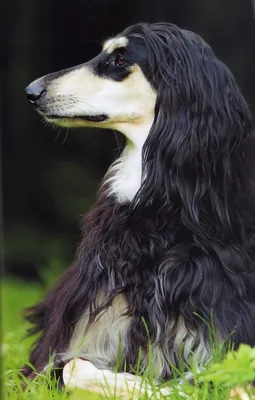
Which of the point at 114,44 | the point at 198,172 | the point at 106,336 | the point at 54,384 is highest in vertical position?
the point at 114,44

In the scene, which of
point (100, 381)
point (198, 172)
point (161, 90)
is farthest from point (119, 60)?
point (100, 381)

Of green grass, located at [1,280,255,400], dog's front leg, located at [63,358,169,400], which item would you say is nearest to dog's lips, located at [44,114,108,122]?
green grass, located at [1,280,255,400]

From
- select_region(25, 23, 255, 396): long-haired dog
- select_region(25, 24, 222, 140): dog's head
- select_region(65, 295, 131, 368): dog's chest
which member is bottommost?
select_region(65, 295, 131, 368): dog's chest

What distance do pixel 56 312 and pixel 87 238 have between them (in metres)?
0.33

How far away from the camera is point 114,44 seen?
10.2ft

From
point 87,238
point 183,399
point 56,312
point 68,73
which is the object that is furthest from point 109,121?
point 183,399

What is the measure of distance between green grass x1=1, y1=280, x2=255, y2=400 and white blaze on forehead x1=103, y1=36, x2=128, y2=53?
86 centimetres

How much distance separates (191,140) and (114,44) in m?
0.42

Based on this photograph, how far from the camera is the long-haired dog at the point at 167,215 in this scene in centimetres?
303

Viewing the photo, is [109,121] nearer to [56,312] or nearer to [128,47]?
[128,47]

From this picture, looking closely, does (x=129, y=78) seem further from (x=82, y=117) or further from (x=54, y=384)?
(x=54, y=384)

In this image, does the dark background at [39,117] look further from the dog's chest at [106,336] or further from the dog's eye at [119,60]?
the dog's chest at [106,336]

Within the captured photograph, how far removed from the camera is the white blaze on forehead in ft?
10.1

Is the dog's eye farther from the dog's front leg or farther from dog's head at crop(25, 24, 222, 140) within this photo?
the dog's front leg
